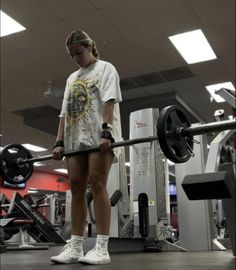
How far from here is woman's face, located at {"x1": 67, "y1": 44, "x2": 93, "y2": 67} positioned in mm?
2168

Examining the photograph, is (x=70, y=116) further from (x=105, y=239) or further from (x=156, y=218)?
(x=156, y=218)

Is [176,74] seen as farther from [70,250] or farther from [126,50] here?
[70,250]

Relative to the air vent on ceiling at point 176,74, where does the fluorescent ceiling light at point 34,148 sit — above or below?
below

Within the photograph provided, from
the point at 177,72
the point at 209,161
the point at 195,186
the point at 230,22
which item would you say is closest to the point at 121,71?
the point at 177,72

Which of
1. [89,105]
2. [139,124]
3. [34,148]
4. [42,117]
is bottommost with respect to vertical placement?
[89,105]

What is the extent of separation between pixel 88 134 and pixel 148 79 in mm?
4336

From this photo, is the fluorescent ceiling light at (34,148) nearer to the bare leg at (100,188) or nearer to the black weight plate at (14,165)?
the black weight plate at (14,165)

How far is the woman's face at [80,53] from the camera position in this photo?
217 cm

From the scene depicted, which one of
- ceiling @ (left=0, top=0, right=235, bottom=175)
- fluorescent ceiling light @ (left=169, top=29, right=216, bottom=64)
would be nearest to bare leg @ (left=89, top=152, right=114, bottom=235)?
ceiling @ (left=0, top=0, right=235, bottom=175)

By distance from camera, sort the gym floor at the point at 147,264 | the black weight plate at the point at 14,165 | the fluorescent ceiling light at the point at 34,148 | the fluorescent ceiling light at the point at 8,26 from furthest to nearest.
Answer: the fluorescent ceiling light at the point at 34,148
the fluorescent ceiling light at the point at 8,26
the black weight plate at the point at 14,165
the gym floor at the point at 147,264

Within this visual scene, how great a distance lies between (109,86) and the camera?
2119 millimetres

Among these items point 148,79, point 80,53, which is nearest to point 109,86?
point 80,53

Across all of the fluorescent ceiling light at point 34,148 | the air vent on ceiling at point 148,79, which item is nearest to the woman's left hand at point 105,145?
the air vent on ceiling at point 148,79

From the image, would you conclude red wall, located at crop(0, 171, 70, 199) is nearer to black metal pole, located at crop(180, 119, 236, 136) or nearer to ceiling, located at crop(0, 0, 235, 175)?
ceiling, located at crop(0, 0, 235, 175)
